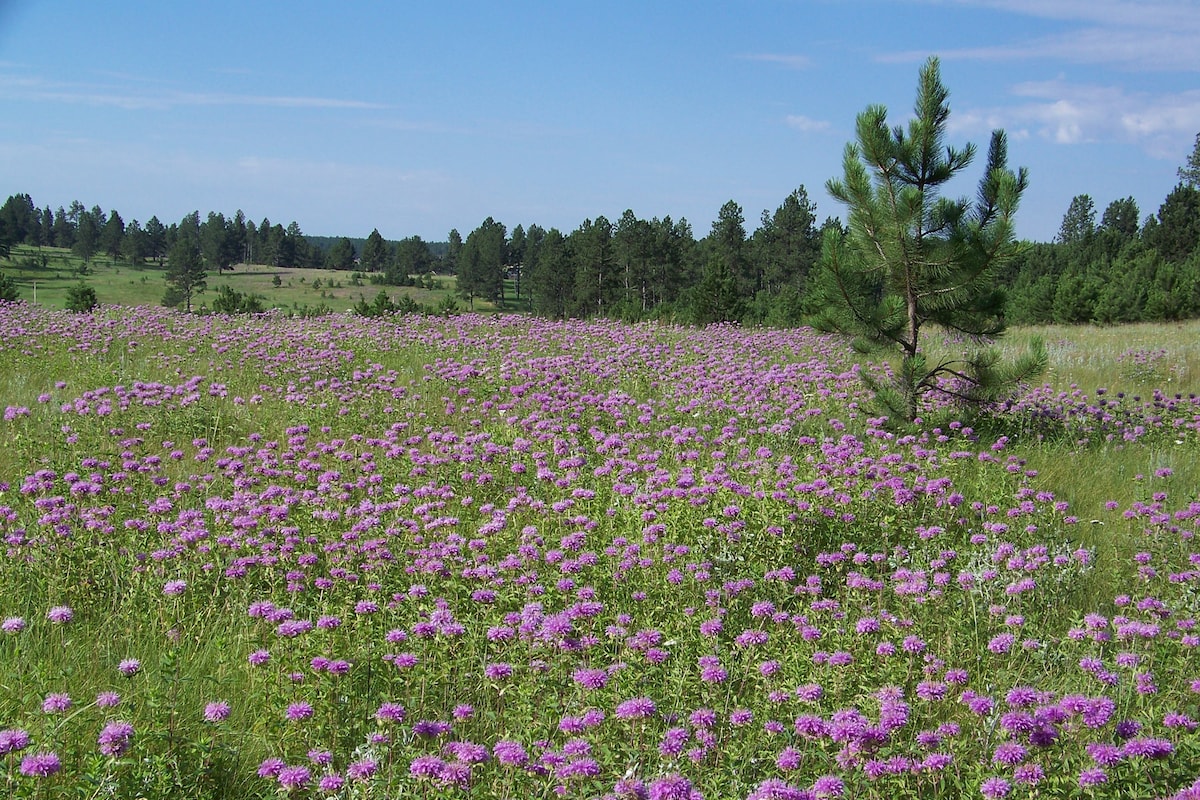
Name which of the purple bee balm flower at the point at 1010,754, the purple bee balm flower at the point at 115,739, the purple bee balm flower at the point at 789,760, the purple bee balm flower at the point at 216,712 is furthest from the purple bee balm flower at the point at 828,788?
the purple bee balm flower at the point at 115,739

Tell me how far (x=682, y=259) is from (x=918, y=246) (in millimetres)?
74656

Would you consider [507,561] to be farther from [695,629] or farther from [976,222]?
[976,222]

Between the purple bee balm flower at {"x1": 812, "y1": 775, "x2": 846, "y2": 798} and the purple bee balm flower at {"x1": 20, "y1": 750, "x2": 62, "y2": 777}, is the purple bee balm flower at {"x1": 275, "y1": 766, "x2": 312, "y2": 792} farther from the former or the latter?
the purple bee balm flower at {"x1": 812, "y1": 775, "x2": 846, "y2": 798}

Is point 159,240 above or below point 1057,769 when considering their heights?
above

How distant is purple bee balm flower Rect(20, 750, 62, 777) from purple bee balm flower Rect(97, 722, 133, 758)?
0.40 feet

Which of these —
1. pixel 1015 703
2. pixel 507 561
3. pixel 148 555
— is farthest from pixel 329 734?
pixel 1015 703

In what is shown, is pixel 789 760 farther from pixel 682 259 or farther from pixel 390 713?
pixel 682 259

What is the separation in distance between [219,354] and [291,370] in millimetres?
1677

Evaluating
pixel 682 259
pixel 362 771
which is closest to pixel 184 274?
pixel 682 259

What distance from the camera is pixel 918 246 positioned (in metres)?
8.28

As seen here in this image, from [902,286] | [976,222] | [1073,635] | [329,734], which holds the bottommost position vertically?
[329,734]

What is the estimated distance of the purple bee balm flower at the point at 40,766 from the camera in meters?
2.22

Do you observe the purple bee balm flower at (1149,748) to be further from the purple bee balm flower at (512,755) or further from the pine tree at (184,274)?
the pine tree at (184,274)

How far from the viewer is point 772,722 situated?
9.25 ft
